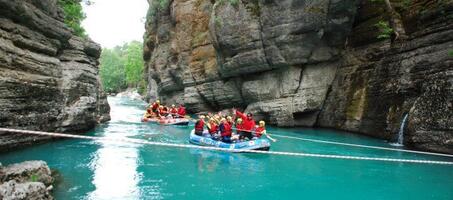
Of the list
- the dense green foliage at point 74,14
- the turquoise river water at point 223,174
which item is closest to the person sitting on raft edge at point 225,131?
the turquoise river water at point 223,174

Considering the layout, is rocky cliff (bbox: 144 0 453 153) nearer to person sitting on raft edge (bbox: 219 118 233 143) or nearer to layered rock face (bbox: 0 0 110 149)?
person sitting on raft edge (bbox: 219 118 233 143)

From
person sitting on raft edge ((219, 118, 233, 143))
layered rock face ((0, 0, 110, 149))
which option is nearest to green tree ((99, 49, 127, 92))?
layered rock face ((0, 0, 110, 149))

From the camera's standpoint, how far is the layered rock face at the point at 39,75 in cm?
→ 1294

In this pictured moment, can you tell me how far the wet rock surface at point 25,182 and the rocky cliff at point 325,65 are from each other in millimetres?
13632

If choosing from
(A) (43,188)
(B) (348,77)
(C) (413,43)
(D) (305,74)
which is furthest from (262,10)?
(A) (43,188)

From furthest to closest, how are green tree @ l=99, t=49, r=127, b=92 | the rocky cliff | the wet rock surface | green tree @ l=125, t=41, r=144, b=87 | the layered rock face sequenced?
green tree @ l=99, t=49, r=127, b=92 → green tree @ l=125, t=41, r=144, b=87 → the rocky cliff → the layered rock face → the wet rock surface

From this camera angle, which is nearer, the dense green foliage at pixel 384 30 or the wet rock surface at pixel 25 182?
the wet rock surface at pixel 25 182

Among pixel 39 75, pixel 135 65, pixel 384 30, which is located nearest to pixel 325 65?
pixel 384 30

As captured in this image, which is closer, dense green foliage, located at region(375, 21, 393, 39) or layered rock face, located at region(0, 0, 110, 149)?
layered rock face, located at region(0, 0, 110, 149)

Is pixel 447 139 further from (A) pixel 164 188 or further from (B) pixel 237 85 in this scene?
(B) pixel 237 85

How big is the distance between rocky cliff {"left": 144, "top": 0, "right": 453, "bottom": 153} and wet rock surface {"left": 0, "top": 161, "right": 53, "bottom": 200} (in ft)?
44.7

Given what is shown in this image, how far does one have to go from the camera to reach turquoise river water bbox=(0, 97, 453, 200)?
10.2 metres

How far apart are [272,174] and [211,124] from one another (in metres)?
5.95

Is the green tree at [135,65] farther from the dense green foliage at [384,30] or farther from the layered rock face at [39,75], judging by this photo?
the dense green foliage at [384,30]
